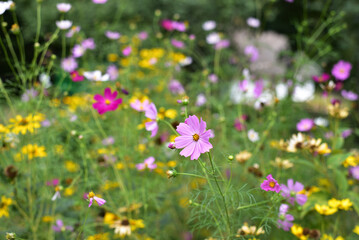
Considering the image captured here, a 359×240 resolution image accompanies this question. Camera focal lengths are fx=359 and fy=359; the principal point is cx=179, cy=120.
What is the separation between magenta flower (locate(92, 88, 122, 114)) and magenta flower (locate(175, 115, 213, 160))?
1.12 feet

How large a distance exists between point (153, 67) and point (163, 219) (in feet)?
3.60

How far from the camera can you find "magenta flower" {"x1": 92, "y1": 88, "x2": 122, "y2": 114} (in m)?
0.98

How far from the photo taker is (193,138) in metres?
0.71

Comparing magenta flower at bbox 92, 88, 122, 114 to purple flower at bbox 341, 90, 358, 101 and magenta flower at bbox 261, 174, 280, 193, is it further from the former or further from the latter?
purple flower at bbox 341, 90, 358, 101

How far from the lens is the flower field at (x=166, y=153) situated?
947 mm

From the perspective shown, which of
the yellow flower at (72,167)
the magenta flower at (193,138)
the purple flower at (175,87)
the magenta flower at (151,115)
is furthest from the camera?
the purple flower at (175,87)

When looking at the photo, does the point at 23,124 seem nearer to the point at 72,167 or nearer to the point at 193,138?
the point at 72,167

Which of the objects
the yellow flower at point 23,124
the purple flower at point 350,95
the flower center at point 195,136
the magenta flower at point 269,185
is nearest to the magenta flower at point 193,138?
the flower center at point 195,136

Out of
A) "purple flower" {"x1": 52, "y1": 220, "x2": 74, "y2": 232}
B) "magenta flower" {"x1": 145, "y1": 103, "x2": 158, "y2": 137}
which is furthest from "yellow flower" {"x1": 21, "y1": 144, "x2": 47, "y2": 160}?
"magenta flower" {"x1": 145, "y1": 103, "x2": 158, "y2": 137}

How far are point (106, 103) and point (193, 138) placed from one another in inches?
15.8

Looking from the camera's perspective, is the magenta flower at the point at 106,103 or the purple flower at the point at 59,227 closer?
the magenta flower at the point at 106,103

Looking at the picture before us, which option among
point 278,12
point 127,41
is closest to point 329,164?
point 127,41

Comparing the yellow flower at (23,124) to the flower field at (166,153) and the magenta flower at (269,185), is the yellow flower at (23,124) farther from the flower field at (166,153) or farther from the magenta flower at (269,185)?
the magenta flower at (269,185)

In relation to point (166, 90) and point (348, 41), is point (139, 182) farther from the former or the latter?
point (348, 41)
